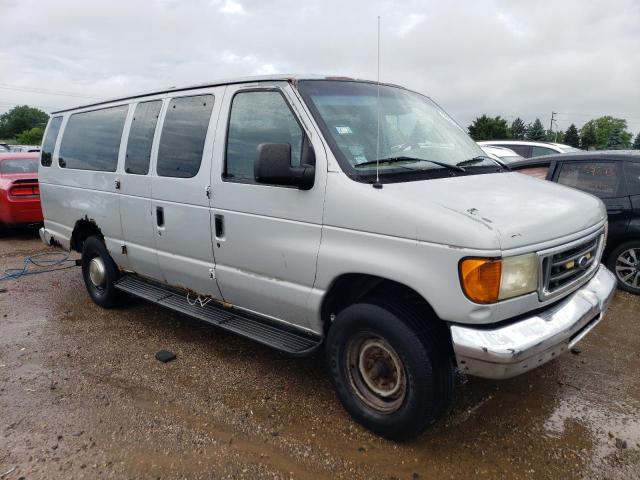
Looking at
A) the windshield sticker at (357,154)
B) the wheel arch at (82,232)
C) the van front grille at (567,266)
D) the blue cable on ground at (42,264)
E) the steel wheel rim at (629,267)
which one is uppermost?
the windshield sticker at (357,154)

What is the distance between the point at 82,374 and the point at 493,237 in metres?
3.36

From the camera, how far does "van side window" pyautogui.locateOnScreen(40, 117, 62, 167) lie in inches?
237

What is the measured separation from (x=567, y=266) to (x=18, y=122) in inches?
4806

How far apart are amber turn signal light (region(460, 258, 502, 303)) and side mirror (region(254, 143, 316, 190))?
112 cm

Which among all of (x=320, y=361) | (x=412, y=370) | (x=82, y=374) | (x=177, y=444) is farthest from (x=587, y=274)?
(x=82, y=374)

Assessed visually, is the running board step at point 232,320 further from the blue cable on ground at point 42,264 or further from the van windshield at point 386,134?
the blue cable on ground at point 42,264

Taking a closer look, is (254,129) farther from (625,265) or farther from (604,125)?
(604,125)

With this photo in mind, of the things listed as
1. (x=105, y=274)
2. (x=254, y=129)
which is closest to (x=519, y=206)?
(x=254, y=129)

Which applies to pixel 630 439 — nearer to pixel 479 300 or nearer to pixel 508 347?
pixel 508 347

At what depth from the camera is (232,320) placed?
398cm

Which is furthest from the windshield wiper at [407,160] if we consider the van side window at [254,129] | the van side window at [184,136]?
the van side window at [184,136]

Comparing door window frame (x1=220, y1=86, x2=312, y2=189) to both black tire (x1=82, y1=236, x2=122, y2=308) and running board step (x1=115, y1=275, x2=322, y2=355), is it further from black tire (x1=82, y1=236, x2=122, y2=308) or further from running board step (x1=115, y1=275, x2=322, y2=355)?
black tire (x1=82, y1=236, x2=122, y2=308)

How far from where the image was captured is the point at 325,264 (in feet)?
10.4

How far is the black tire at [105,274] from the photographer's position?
17.6ft
